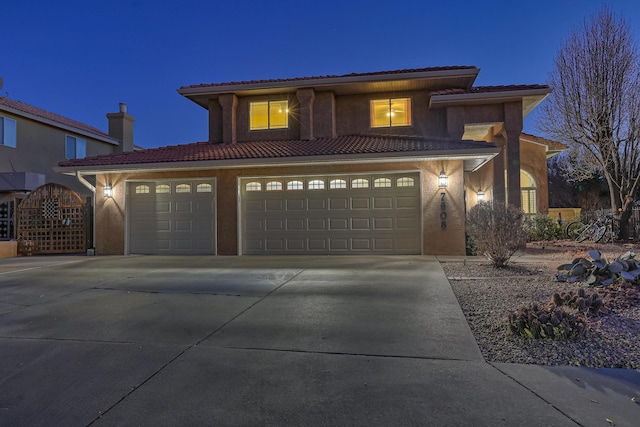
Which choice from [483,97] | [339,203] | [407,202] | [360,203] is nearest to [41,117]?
[339,203]

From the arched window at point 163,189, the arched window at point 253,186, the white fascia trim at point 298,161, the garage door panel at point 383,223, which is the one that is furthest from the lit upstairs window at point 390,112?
the arched window at point 163,189

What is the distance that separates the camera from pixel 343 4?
1532 inches

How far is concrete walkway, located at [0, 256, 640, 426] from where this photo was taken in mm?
2799

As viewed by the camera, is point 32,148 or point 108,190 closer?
point 108,190

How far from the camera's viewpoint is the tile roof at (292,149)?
11.0m

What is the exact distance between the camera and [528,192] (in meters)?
18.3

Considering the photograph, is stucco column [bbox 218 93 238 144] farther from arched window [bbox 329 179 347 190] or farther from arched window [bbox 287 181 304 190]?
arched window [bbox 329 179 347 190]

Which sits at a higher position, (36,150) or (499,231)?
(36,150)

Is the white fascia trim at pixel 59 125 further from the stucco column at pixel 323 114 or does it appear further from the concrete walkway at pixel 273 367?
the concrete walkway at pixel 273 367

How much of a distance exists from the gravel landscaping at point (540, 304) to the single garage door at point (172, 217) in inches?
305

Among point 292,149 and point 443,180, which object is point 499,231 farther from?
point 292,149

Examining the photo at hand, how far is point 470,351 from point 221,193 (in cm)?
983

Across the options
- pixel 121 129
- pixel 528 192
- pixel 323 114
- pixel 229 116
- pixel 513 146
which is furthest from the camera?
pixel 121 129

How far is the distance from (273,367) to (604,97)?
1575cm
